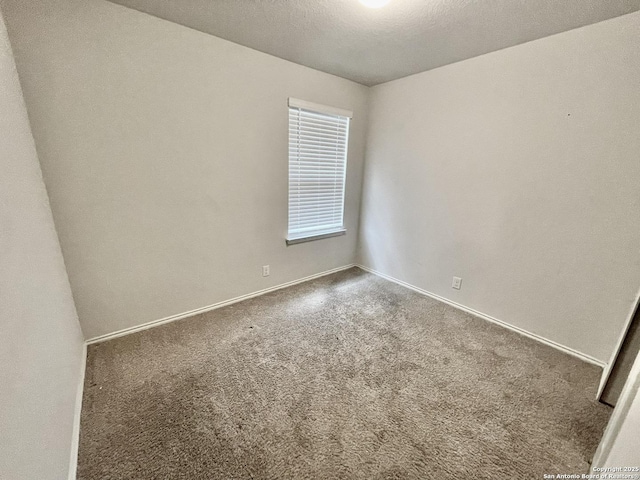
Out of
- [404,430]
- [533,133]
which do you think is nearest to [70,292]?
[404,430]

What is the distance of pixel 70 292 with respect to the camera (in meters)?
1.67

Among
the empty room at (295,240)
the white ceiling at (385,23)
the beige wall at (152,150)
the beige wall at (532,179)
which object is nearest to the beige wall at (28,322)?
the empty room at (295,240)

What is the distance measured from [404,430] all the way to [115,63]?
8.91 feet

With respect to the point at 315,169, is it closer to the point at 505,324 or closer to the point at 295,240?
the point at 295,240

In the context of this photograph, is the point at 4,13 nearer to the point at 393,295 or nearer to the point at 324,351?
the point at 324,351

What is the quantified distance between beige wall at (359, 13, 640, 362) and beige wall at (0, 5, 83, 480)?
9.19ft

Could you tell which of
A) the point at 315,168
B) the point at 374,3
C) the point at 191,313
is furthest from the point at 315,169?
the point at 191,313

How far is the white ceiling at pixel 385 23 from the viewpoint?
150 cm

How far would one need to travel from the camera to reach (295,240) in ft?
9.10

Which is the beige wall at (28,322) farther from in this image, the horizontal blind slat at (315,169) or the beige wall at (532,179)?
the beige wall at (532,179)

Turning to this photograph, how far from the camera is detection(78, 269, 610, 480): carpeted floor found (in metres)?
1.16

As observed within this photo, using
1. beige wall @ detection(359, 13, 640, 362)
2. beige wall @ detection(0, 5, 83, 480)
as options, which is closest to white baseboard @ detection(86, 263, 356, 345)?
beige wall @ detection(0, 5, 83, 480)

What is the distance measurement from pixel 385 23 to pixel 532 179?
61.1 inches

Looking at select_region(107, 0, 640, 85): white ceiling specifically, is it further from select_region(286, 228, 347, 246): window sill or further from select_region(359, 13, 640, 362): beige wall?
select_region(286, 228, 347, 246): window sill
